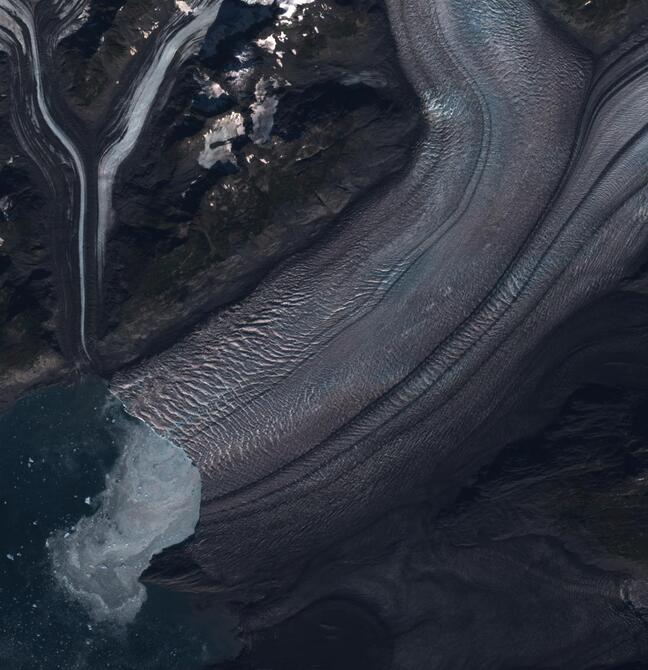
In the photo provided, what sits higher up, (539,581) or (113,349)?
(113,349)

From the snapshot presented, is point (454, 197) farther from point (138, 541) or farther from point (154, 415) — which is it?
point (138, 541)

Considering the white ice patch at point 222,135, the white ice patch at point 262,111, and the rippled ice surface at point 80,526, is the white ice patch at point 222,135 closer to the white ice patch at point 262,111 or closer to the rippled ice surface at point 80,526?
the white ice patch at point 262,111

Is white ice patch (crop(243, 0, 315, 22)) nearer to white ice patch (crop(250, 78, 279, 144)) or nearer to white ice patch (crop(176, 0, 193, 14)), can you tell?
white ice patch (crop(176, 0, 193, 14))

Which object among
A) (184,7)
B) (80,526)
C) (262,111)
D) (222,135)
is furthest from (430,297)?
(80,526)

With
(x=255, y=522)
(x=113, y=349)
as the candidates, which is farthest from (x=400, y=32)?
(x=255, y=522)

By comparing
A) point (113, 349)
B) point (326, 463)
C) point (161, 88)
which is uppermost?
point (161, 88)

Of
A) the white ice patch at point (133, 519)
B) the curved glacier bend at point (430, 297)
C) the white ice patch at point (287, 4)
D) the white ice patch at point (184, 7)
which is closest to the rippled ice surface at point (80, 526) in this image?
the white ice patch at point (133, 519)

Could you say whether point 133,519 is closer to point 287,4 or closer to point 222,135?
point 222,135
